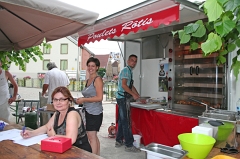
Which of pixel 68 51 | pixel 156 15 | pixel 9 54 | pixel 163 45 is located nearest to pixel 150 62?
pixel 163 45

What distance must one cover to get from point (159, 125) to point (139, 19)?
2.08 m

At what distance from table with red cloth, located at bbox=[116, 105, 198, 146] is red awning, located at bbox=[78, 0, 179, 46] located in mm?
1688

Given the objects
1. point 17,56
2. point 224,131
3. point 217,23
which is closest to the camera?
point 217,23

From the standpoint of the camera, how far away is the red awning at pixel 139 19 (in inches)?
98.2

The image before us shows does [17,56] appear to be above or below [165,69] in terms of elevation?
above

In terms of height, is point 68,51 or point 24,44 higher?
point 68,51

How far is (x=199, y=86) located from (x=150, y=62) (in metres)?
1.47

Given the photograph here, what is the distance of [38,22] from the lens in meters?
2.88

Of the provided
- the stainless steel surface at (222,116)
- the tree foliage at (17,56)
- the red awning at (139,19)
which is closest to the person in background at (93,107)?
the red awning at (139,19)

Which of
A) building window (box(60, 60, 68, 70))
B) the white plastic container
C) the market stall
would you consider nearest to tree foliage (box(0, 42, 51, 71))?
the market stall

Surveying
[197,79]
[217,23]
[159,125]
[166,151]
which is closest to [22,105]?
[159,125]

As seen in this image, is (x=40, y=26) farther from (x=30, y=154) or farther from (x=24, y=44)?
(x=30, y=154)

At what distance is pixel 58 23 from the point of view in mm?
2787

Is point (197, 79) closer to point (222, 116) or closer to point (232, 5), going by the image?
point (222, 116)
